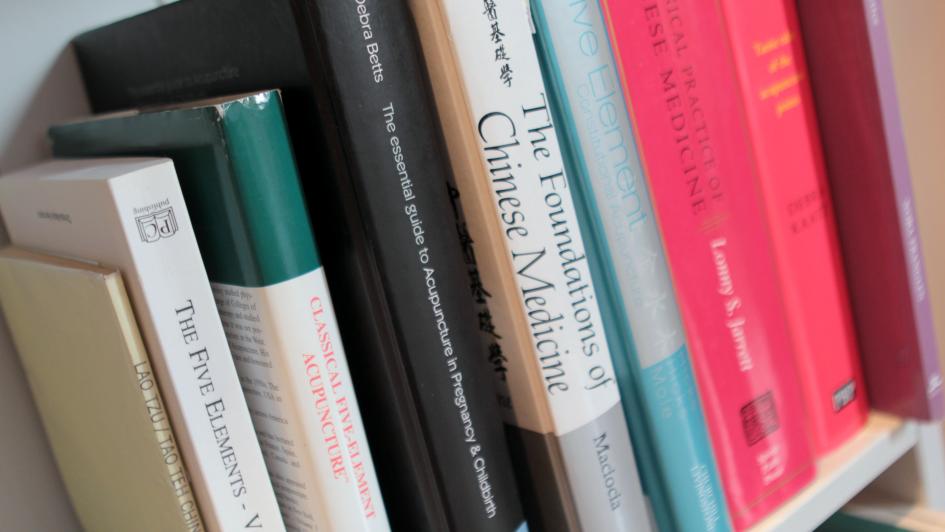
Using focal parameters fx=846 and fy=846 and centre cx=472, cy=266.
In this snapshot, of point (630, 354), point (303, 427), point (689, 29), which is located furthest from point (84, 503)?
point (689, 29)

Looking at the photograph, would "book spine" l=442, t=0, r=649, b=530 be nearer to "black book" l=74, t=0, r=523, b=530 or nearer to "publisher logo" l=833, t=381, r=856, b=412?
"black book" l=74, t=0, r=523, b=530

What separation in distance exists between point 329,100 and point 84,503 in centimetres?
29

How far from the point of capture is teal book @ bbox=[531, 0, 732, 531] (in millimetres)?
387

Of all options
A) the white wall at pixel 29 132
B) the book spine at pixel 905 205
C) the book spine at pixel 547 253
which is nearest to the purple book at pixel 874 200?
the book spine at pixel 905 205

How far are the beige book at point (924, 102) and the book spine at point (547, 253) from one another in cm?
40

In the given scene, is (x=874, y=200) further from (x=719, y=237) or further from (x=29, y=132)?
(x=29, y=132)

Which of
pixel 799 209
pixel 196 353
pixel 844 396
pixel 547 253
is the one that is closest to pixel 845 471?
pixel 844 396

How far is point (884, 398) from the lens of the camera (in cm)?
55

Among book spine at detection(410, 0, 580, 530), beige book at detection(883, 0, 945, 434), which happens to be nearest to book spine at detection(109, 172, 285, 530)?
book spine at detection(410, 0, 580, 530)

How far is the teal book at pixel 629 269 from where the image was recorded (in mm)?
387

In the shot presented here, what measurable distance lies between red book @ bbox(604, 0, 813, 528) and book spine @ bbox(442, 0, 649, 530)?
63 millimetres

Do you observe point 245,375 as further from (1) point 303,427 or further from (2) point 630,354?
(2) point 630,354

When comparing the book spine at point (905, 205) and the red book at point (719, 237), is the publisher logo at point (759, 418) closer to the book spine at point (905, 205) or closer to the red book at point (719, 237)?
the red book at point (719, 237)

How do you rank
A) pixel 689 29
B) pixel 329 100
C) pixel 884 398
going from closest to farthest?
pixel 329 100 → pixel 689 29 → pixel 884 398
